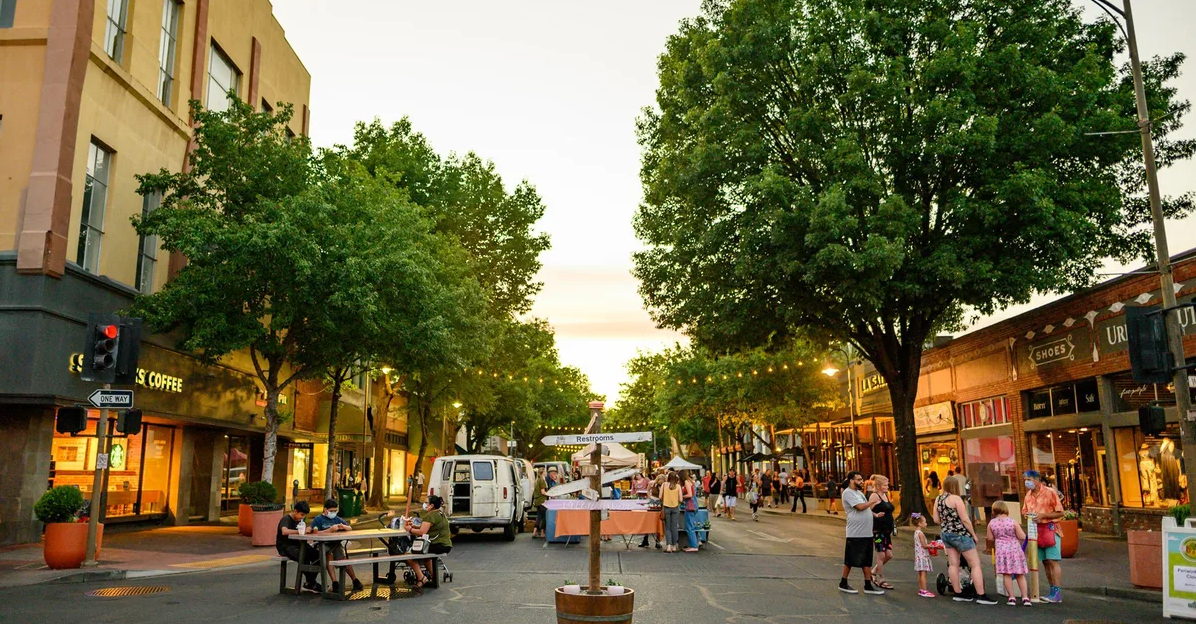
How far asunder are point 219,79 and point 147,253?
6.87 m

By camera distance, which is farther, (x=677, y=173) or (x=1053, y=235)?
(x=677, y=173)

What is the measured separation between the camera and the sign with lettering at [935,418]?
30969mm

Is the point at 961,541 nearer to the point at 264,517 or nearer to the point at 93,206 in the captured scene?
the point at 264,517

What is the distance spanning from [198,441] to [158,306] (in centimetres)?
801

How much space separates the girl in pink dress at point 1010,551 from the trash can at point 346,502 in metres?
21.3

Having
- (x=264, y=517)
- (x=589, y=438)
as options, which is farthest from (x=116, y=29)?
(x=589, y=438)

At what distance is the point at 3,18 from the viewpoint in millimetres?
18766

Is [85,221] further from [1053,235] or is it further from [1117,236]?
[1117,236]

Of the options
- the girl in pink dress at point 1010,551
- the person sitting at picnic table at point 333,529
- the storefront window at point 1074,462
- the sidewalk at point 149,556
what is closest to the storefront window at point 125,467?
the sidewalk at point 149,556

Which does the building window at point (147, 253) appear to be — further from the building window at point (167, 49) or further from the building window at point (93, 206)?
the building window at point (167, 49)

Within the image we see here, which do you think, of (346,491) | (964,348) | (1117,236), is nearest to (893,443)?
(964,348)

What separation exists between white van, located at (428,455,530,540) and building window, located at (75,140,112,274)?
9.46 metres

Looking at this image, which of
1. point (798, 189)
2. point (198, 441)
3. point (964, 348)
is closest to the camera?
point (798, 189)

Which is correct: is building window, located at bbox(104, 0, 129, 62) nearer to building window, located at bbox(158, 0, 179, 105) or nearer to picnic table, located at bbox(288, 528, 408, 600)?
building window, located at bbox(158, 0, 179, 105)
